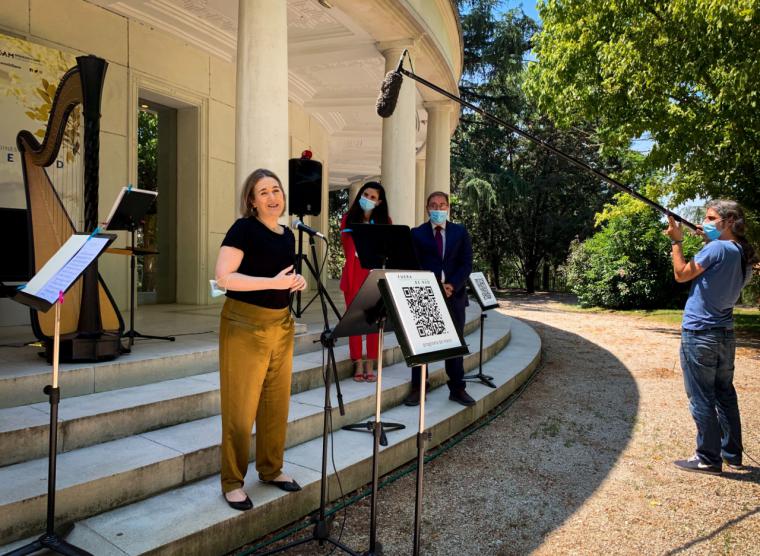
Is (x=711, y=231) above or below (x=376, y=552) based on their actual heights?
above

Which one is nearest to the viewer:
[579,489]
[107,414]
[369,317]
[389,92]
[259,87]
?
[369,317]

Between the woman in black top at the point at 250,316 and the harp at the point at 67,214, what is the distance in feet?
6.19

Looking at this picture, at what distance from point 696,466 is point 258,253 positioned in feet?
12.5

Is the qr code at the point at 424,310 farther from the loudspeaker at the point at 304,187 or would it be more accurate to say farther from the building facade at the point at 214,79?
the loudspeaker at the point at 304,187

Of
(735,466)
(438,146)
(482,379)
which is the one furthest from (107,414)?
(438,146)

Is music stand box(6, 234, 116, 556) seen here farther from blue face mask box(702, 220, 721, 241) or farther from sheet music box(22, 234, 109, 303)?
blue face mask box(702, 220, 721, 241)

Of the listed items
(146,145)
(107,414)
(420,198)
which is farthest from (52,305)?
(146,145)

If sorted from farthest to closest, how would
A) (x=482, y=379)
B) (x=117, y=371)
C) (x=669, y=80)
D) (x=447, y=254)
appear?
1. (x=669, y=80)
2. (x=482, y=379)
3. (x=447, y=254)
4. (x=117, y=371)

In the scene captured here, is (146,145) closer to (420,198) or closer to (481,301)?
(420,198)

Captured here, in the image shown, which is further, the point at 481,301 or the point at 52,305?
the point at 481,301

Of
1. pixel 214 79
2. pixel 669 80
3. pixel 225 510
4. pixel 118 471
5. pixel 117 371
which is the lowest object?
pixel 225 510

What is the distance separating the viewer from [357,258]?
5.20 meters

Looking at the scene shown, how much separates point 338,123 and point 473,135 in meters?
13.7

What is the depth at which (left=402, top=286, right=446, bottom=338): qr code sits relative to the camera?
2645mm
